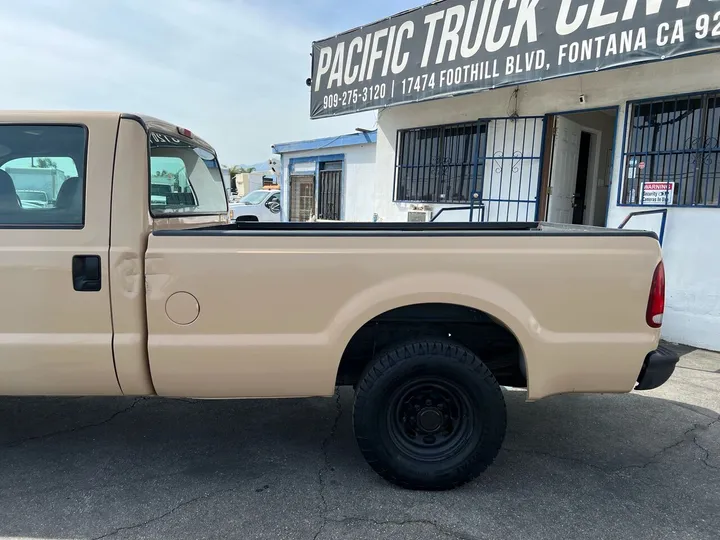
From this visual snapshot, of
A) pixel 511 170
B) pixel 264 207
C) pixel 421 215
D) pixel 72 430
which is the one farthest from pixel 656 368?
pixel 264 207

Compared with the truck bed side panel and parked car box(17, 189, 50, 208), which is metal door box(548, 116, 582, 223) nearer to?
the truck bed side panel

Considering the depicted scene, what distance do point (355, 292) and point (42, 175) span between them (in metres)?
1.80

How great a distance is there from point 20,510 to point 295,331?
64.5 inches

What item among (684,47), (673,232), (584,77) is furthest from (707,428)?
(584,77)

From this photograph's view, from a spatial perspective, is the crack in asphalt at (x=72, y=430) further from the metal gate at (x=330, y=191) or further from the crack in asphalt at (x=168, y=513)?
the metal gate at (x=330, y=191)

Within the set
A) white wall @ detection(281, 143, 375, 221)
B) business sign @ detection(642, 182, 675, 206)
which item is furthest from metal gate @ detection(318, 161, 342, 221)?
business sign @ detection(642, 182, 675, 206)

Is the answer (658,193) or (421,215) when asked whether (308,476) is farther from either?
(421,215)

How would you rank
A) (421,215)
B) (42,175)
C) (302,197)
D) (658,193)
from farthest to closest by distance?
(302,197) → (421,215) → (658,193) → (42,175)

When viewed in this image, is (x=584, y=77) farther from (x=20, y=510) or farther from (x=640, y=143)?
(x=20, y=510)

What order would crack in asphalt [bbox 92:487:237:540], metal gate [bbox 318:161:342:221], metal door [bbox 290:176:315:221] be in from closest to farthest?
crack in asphalt [bbox 92:487:237:540], metal gate [bbox 318:161:342:221], metal door [bbox 290:176:315:221]

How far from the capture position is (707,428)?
3.76m

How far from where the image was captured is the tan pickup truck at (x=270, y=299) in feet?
8.70

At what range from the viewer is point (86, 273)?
8.70 feet

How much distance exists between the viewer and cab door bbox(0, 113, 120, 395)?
2648 mm
